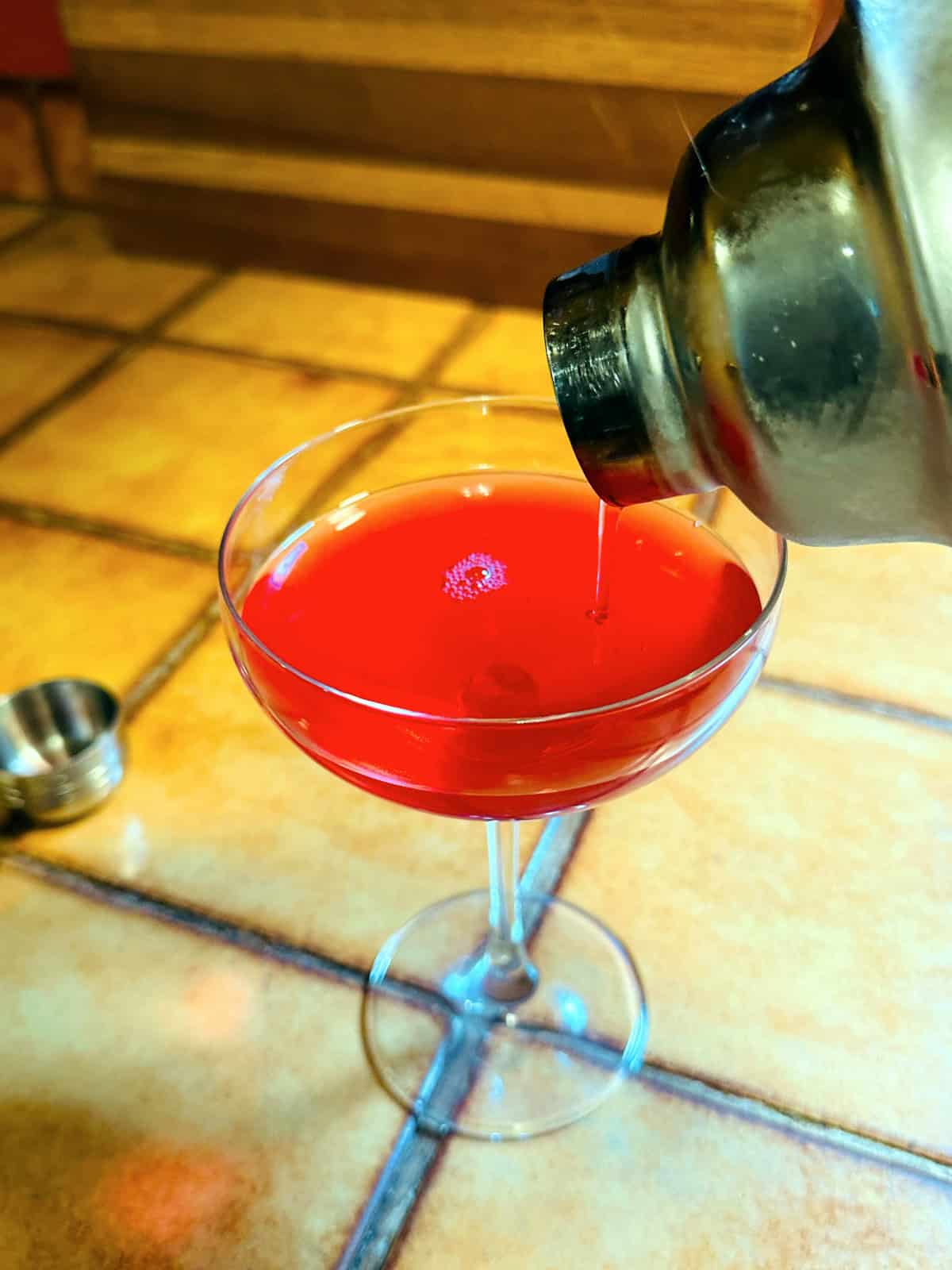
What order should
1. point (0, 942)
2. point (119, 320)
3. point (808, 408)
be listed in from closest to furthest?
1. point (808, 408)
2. point (0, 942)
3. point (119, 320)

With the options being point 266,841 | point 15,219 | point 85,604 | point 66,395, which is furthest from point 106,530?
point 15,219

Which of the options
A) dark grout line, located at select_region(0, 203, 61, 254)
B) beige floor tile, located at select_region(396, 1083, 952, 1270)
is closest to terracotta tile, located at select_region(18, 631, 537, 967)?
beige floor tile, located at select_region(396, 1083, 952, 1270)

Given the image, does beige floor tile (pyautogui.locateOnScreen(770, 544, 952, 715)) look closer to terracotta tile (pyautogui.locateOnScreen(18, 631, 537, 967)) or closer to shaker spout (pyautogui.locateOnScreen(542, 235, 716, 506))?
terracotta tile (pyautogui.locateOnScreen(18, 631, 537, 967))

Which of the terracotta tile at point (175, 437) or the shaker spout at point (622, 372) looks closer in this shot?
the shaker spout at point (622, 372)

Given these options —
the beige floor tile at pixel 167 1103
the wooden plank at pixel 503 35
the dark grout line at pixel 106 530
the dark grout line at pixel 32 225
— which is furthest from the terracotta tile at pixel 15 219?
the beige floor tile at pixel 167 1103

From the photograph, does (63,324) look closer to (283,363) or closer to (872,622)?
(283,363)

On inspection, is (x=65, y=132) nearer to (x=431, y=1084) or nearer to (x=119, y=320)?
(x=119, y=320)

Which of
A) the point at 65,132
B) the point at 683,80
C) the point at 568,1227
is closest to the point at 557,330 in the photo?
the point at 568,1227

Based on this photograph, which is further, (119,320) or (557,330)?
(119,320)

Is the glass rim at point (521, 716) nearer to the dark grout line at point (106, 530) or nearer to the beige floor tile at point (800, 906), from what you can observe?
the beige floor tile at point (800, 906)
